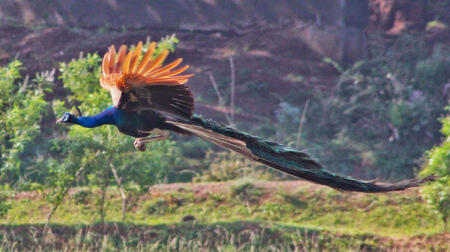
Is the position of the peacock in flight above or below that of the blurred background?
below

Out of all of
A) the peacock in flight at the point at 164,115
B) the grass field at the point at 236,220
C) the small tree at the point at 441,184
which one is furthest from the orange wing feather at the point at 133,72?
the small tree at the point at 441,184

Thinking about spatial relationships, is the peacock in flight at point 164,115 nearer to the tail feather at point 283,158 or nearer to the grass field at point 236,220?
the tail feather at point 283,158

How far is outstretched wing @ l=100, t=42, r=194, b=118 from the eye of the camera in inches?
135

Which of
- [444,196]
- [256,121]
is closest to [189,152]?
[256,121]

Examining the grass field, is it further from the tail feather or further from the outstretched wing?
the outstretched wing

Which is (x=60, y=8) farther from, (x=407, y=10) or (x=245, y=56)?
(x=407, y=10)

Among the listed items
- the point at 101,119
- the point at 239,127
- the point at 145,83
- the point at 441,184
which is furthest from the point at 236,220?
the point at 145,83

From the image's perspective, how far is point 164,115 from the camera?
12.2 feet

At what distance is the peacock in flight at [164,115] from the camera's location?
3.37m

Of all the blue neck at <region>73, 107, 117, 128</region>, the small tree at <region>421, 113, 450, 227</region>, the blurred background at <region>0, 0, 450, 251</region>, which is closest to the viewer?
the blue neck at <region>73, 107, 117, 128</region>

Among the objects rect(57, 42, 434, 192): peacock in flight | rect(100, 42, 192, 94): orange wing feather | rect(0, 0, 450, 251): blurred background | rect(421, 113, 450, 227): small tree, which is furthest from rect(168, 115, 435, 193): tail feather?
rect(421, 113, 450, 227): small tree

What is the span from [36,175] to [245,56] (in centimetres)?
680

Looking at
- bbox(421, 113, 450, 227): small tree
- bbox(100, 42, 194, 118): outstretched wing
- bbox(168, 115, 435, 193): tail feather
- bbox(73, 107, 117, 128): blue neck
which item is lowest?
bbox(168, 115, 435, 193): tail feather

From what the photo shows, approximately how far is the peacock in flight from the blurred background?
8.26 ft
